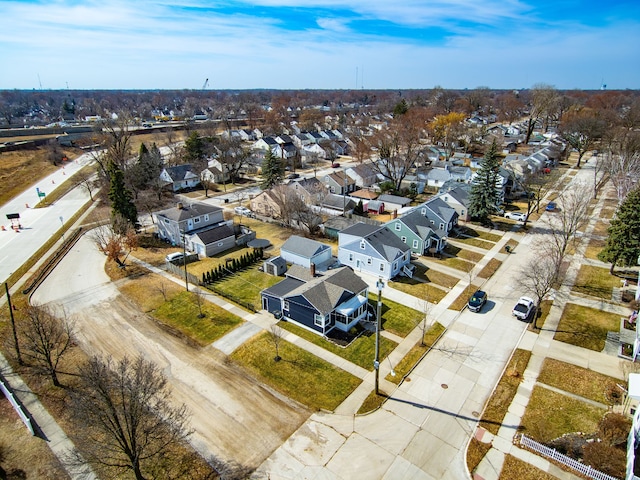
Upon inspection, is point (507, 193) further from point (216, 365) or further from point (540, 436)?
point (216, 365)

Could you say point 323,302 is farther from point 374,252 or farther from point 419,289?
point 419,289

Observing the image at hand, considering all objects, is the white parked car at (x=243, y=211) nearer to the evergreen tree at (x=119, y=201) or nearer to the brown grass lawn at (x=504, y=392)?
the evergreen tree at (x=119, y=201)

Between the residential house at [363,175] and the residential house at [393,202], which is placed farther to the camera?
the residential house at [363,175]

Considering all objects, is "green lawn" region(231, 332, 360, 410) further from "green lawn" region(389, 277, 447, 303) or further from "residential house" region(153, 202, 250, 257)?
"residential house" region(153, 202, 250, 257)

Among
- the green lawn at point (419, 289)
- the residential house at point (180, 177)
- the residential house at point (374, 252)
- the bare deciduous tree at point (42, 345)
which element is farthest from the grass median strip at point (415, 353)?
the residential house at point (180, 177)

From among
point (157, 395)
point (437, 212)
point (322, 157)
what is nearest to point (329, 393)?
point (157, 395)
